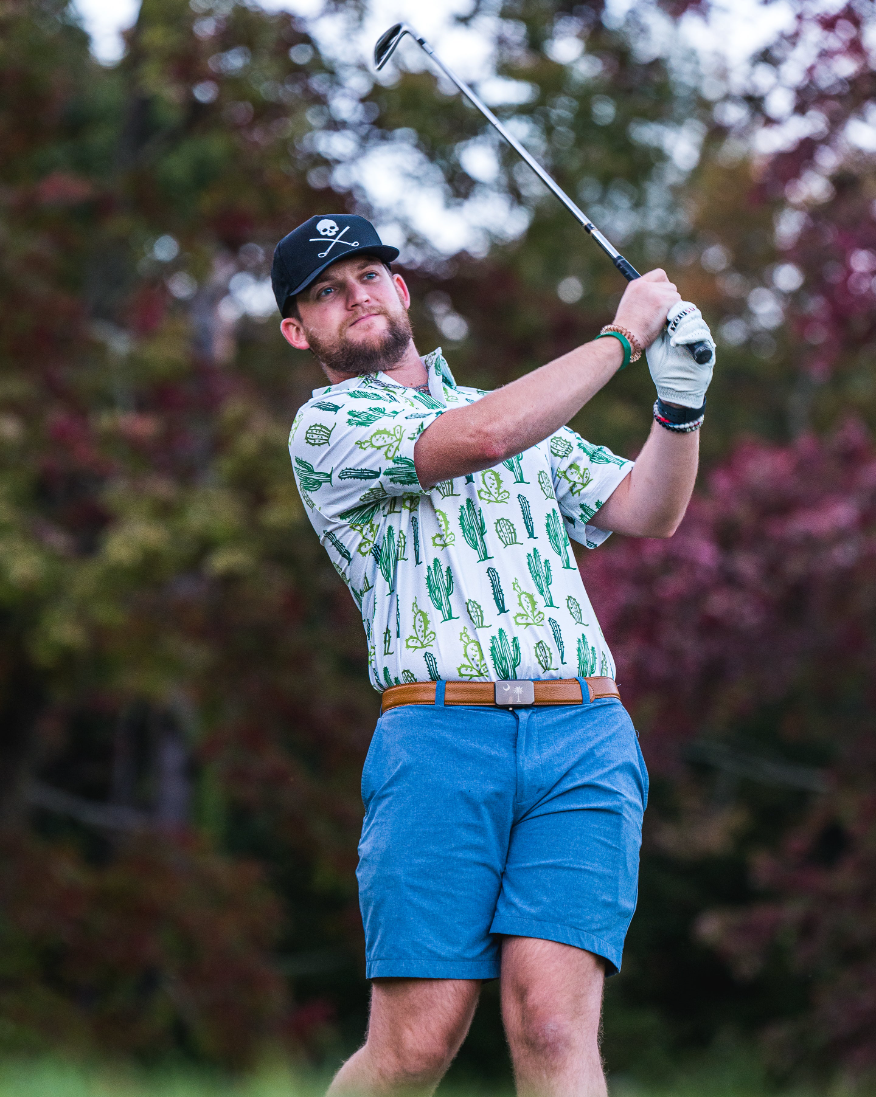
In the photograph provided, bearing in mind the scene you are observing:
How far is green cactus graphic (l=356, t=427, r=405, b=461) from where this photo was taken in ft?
9.74

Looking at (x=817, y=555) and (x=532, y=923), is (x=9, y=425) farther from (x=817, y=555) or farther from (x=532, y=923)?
(x=532, y=923)

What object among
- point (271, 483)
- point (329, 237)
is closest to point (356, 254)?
point (329, 237)

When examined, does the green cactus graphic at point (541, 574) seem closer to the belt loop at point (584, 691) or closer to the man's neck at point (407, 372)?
the belt loop at point (584, 691)

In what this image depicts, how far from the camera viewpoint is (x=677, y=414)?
317 centimetres

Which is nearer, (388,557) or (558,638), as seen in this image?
(558,638)

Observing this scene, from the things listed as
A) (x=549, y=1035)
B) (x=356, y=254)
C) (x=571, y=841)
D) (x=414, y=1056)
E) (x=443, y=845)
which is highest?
(x=356, y=254)

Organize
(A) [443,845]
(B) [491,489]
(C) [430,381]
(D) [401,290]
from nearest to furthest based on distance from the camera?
(A) [443,845]
(B) [491,489]
(C) [430,381]
(D) [401,290]

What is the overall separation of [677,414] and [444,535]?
1.94 ft

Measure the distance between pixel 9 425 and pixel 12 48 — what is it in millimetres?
2545

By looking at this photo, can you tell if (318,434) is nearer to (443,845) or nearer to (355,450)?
(355,450)

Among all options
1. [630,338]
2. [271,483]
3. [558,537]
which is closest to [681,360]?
[630,338]

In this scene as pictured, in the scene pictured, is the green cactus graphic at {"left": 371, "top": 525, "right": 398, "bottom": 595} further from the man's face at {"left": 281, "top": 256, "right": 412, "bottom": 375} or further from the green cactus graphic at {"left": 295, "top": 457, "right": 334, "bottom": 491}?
the man's face at {"left": 281, "top": 256, "right": 412, "bottom": 375}

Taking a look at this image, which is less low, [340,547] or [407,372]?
[407,372]

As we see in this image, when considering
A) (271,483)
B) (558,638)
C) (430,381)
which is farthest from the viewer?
(271,483)
